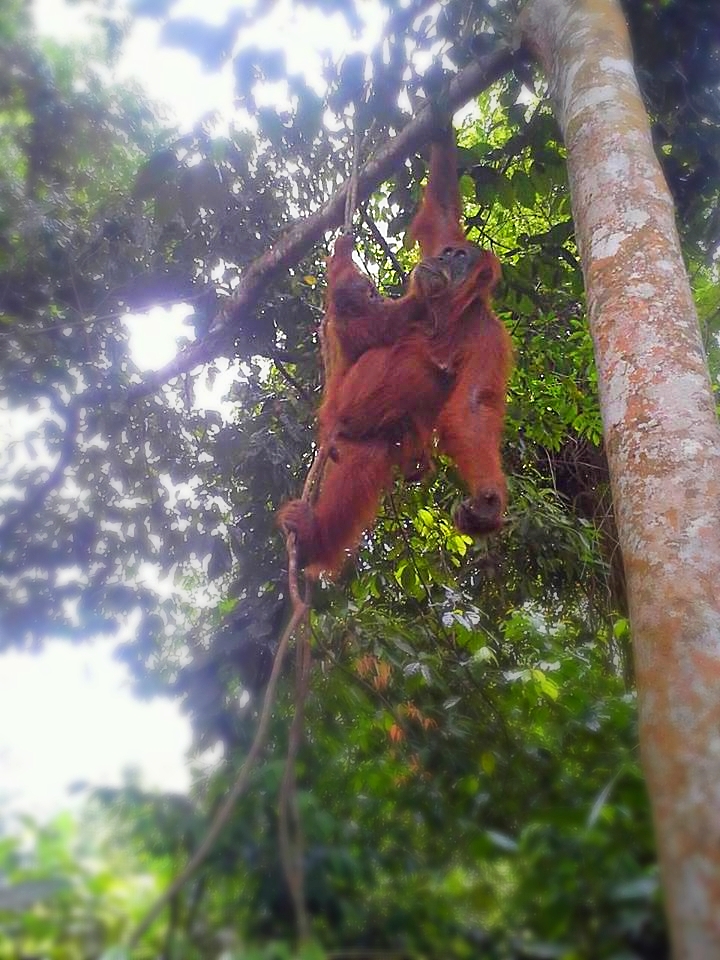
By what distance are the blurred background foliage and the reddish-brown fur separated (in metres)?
0.27

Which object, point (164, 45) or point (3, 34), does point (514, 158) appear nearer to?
point (164, 45)

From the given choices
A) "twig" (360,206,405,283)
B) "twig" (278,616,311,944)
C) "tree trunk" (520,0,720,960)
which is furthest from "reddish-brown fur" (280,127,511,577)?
"twig" (278,616,311,944)

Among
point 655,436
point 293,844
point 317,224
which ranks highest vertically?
point 317,224

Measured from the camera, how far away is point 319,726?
2025mm

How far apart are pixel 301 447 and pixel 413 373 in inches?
26.7

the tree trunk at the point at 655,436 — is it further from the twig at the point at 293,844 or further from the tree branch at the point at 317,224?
the tree branch at the point at 317,224

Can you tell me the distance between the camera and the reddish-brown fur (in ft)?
10.6

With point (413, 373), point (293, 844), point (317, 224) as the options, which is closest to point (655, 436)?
point (293, 844)

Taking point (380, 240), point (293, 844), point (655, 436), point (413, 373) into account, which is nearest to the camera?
point (293, 844)

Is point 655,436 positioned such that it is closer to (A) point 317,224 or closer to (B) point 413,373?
(B) point 413,373

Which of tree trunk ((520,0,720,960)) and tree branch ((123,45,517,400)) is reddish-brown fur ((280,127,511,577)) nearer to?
tree branch ((123,45,517,400))

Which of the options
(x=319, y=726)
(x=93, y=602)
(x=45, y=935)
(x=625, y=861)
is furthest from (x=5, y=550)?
(x=625, y=861)

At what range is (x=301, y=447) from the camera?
3861 mm

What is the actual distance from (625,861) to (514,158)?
12.3 ft
